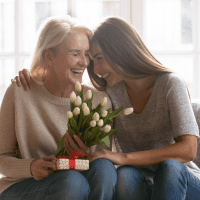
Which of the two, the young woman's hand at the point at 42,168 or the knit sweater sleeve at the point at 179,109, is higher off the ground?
the knit sweater sleeve at the point at 179,109

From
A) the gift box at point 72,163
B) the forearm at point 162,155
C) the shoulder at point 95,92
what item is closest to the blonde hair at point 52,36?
the shoulder at point 95,92

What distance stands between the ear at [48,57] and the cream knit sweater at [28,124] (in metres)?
0.15

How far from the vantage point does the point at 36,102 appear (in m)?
1.62

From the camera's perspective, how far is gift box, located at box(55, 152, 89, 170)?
119cm

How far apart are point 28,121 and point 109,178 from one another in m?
0.61

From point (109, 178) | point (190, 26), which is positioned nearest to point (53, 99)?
point (109, 178)

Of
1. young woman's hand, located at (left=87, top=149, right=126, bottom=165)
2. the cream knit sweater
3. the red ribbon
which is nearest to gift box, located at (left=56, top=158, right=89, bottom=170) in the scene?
the red ribbon

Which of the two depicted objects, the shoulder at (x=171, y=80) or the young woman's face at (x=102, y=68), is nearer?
the shoulder at (x=171, y=80)

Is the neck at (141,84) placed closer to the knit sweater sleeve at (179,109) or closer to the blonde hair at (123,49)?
the blonde hair at (123,49)

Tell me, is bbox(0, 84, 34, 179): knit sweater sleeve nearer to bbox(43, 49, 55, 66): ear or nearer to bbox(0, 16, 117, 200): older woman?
bbox(0, 16, 117, 200): older woman

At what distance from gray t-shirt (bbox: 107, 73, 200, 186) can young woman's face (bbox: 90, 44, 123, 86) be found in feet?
0.32

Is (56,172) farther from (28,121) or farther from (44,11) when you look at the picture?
(44,11)

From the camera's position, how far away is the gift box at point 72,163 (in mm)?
1193

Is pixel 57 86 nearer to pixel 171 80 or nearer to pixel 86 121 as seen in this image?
pixel 86 121
